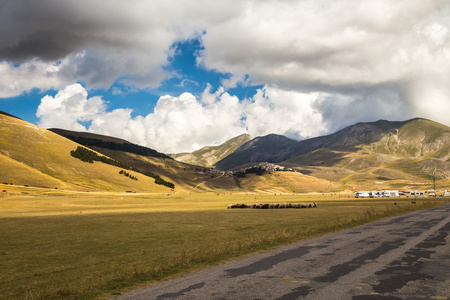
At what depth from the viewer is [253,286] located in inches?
509

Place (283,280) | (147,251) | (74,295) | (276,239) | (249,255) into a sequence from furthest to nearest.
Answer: (276,239), (147,251), (249,255), (283,280), (74,295)

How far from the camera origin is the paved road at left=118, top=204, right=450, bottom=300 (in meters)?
11.9

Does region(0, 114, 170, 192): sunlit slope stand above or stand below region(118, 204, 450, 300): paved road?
above

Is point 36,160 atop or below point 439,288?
atop

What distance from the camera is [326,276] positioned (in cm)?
1426

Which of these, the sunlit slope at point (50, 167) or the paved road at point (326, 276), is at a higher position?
the sunlit slope at point (50, 167)

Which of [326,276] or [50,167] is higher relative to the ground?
[50,167]

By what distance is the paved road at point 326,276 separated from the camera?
1185cm

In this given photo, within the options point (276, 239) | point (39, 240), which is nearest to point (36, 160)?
point (39, 240)

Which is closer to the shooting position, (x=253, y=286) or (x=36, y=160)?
(x=253, y=286)

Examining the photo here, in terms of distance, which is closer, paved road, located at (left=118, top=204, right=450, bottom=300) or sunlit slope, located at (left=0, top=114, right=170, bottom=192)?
paved road, located at (left=118, top=204, right=450, bottom=300)

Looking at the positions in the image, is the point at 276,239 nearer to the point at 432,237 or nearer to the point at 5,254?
the point at 432,237

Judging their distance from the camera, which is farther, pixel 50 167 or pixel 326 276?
pixel 50 167

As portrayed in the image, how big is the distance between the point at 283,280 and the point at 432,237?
18308mm
